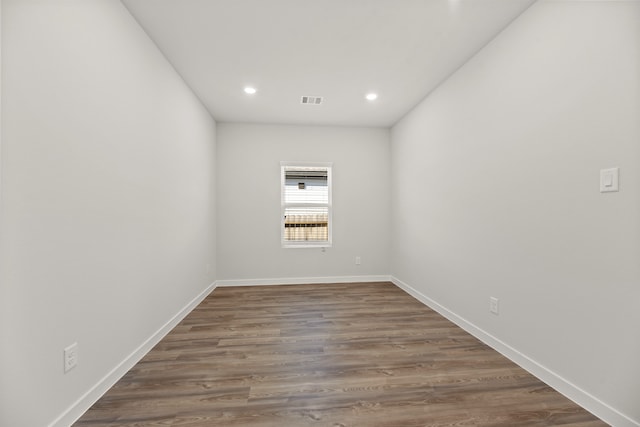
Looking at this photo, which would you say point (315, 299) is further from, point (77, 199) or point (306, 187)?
point (77, 199)

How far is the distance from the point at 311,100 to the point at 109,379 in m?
3.34

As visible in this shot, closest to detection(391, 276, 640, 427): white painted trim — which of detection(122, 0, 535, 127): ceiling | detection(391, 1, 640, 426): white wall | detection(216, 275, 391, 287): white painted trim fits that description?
detection(391, 1, 640, 426): white wall

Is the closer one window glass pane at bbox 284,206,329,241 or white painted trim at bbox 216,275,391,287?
white painted trim at bbox 216,275,391,287

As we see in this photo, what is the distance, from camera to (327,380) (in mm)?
1798

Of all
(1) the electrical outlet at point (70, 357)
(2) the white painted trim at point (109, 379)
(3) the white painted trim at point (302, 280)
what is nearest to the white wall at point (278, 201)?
(3) the white painted trim at point (302, 280)

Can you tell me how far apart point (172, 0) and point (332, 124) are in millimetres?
2817

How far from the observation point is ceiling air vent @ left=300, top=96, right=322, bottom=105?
3.38 meters

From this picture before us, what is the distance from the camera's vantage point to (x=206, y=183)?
3.74 m

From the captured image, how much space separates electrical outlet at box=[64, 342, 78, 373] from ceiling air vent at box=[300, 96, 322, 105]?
10.3 ft

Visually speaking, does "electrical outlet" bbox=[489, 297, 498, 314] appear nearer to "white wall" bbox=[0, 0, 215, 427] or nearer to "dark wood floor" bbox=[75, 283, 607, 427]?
"dark wood floor" bbox=[75, 283, 607, 427]

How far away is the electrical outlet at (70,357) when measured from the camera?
1.38 metres

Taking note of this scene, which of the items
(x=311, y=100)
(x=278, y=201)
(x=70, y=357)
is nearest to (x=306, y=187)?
(x=278, y=201)

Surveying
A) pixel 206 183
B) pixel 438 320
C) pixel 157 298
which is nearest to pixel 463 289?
pixel 438 320

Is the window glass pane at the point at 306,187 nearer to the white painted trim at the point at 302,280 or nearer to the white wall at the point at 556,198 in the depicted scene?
the white painted trim at the point at 302,280
